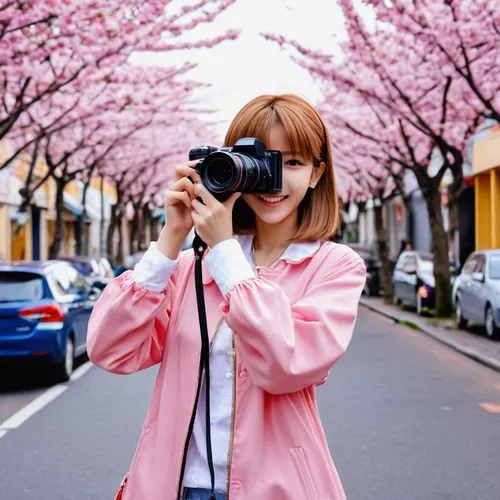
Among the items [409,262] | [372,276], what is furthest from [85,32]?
[372,276]

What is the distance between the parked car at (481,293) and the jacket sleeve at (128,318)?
42.9 feet

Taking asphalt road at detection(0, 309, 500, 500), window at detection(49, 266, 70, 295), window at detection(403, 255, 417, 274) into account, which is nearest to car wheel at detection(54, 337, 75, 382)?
asphalt road at detection(0, 309, 500, 500)

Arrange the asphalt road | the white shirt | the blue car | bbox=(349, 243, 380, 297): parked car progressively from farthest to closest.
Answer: bbox=(349, 243, 380, 297): parked car, the blue car, the asphalt road, the white shirt

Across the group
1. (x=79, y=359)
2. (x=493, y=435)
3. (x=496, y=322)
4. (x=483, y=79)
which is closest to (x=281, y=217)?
(x=493, y=435)

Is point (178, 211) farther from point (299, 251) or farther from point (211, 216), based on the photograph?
point (299, 251)

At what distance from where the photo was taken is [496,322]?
14711mm

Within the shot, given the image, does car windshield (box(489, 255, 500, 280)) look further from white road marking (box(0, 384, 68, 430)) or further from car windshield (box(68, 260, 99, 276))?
car windshield (box(68, 260, 99, 276))

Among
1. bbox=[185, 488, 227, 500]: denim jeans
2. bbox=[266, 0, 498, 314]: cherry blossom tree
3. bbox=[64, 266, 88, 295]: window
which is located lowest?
bbox=[185, 488, 227, 500]: denim jeans

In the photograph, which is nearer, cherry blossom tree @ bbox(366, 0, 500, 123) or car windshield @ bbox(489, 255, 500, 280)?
cherry blossom tree @ bbox(366, 0, 500, 123)

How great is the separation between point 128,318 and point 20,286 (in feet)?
28.1

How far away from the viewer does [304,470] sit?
2041 mm

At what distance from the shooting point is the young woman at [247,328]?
2.00 meters

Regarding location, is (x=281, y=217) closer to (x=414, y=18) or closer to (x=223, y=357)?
(x=223, y=357)

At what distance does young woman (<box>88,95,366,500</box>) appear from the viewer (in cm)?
200
